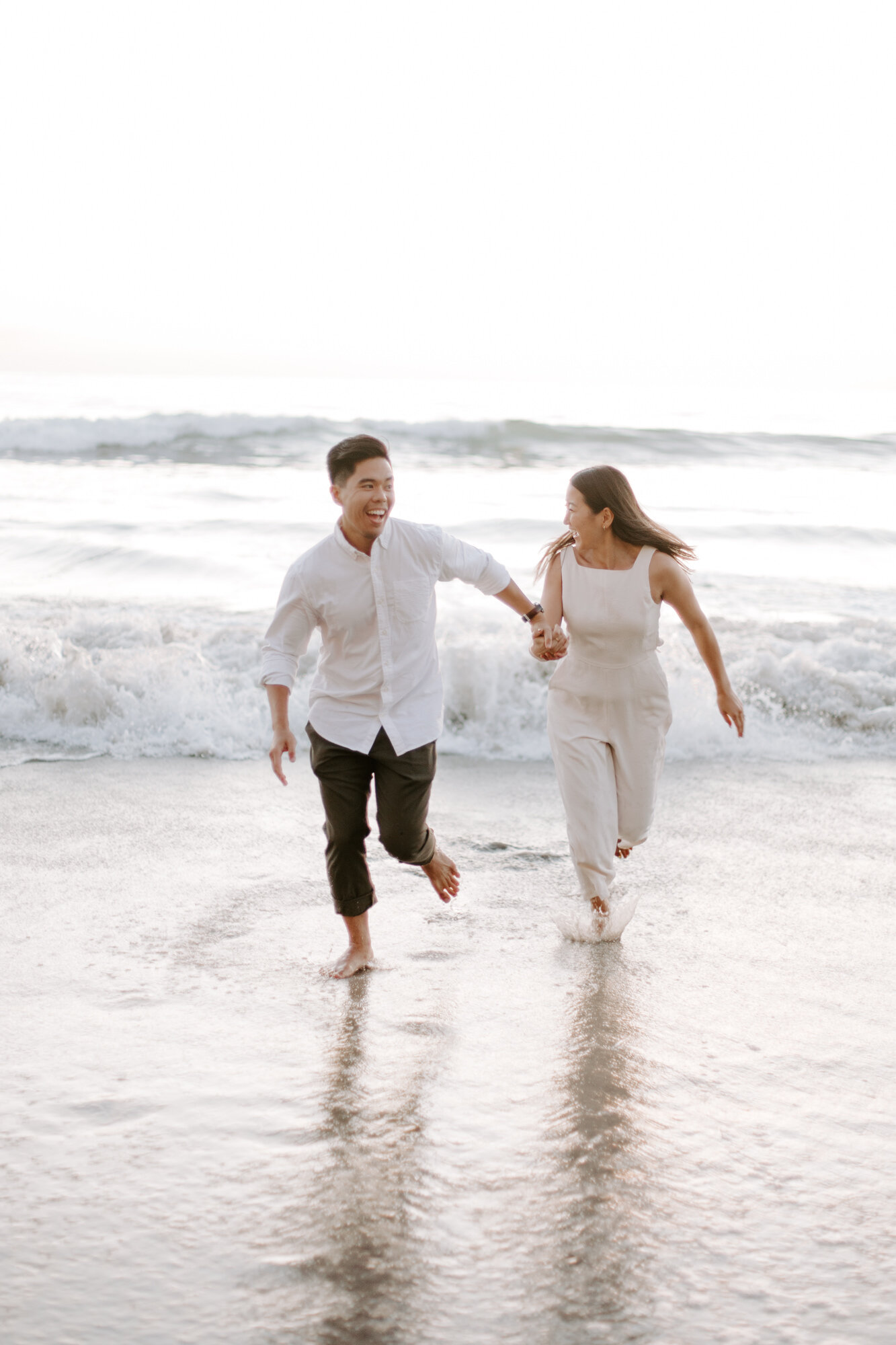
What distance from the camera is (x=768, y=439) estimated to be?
2578 centimetres

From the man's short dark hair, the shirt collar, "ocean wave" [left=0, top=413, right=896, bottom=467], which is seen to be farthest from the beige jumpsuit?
"ocean wave" [left=0, top=413, right=896, bottom=467]

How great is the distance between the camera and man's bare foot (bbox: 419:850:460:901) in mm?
4262

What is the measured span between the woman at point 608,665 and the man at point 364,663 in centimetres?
46

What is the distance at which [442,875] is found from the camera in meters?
4.29

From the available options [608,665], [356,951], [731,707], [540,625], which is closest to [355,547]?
[540,625]

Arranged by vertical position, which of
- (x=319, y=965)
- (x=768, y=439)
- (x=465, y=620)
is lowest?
(x=319, y=965)

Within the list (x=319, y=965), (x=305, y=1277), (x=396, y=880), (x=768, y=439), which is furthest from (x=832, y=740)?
(x=768, y=439)

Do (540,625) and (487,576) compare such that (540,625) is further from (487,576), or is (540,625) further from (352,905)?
(352,905)

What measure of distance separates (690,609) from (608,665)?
386mm

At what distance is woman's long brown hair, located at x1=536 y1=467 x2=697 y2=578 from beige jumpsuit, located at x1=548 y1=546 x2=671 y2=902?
60 millimetres

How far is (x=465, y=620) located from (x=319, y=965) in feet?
18.5

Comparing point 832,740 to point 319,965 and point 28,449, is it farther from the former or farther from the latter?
point 28,449

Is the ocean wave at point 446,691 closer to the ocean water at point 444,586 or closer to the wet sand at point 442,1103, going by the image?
the ocean water at point 444,586

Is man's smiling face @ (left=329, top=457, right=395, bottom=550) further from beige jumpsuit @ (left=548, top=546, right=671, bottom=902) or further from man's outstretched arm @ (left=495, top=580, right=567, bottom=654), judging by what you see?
beige jumpsuit @ (left=548, top=546, right=671, bottom=902)
